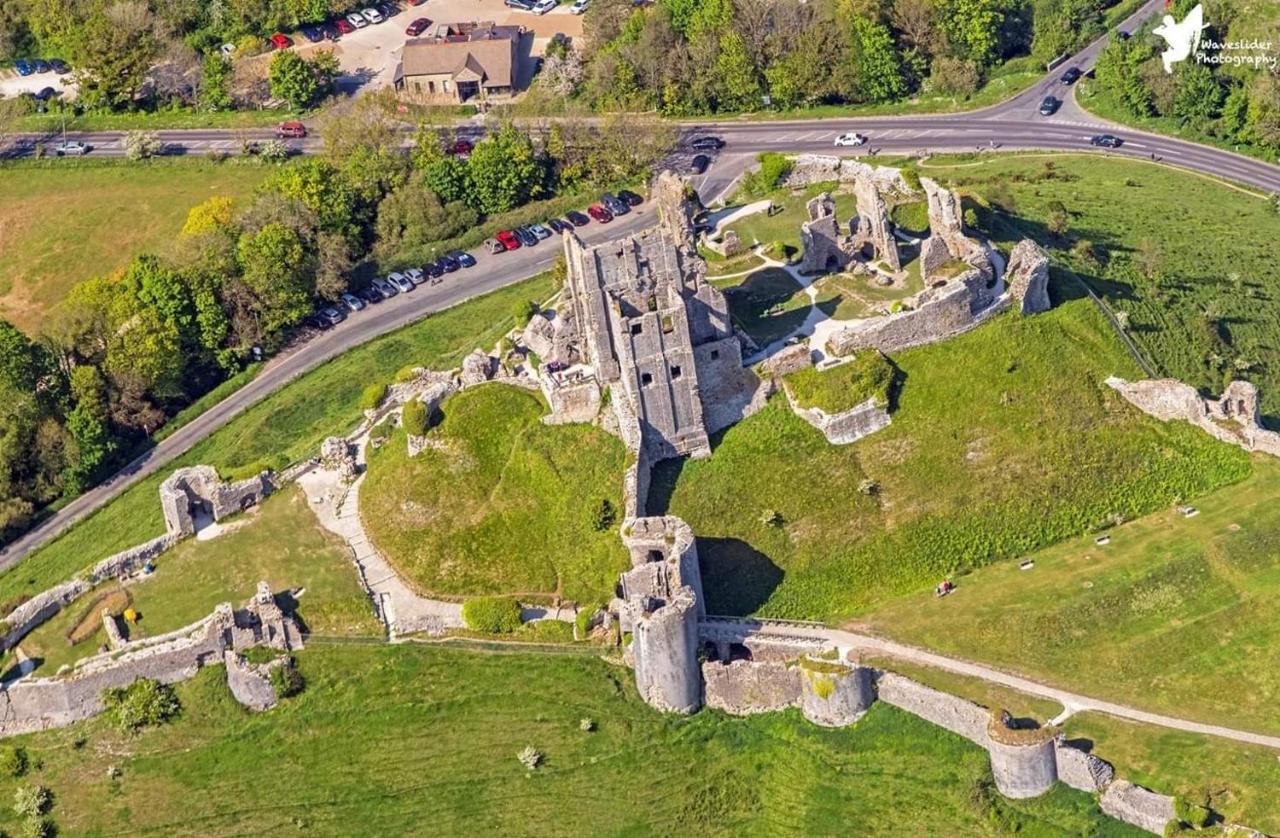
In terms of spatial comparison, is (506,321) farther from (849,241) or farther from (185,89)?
(185,89)

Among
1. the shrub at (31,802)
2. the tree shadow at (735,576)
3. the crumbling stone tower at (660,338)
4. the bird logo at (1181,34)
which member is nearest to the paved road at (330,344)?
the shrub at (31,802)

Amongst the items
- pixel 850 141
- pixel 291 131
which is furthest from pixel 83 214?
pixel 850 141

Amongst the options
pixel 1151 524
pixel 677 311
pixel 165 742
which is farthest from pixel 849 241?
pixel 165 742

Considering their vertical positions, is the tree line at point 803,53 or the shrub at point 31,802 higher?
the tree line at point 803,53

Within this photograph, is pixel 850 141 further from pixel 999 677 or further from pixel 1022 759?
pixel 1022 759

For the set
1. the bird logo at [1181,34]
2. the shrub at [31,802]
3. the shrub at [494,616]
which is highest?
the bird logo at [1181,34]

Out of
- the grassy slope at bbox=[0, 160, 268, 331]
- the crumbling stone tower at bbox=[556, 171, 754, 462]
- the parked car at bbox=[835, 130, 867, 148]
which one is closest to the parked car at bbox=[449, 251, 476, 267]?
the grassy slope at bbox=[0, 160, 268, 331]

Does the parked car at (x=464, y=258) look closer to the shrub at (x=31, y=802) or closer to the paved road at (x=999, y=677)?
the paved road at (x=999, y=677)
